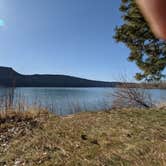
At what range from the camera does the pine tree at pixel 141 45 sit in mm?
5840

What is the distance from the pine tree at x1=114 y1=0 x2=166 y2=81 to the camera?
19.2 ft

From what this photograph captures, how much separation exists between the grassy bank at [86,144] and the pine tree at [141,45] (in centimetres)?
136

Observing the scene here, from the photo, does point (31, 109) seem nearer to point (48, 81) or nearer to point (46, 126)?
point (46, 126)

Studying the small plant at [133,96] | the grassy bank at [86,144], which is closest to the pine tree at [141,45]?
the grassy bank at [86,144]

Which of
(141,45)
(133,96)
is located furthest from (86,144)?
(133,96)

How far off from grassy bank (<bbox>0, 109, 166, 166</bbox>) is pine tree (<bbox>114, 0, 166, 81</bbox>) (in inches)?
53.7

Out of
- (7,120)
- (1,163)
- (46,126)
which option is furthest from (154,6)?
(7,120)

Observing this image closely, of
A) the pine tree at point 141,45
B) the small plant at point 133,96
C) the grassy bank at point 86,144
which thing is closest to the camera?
the grassy bank at point 86,144

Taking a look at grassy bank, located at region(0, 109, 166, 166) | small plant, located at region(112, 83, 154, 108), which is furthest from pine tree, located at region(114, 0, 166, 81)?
small plant, located at region(112, 83, 154, 108)

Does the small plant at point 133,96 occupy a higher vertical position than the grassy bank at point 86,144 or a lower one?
higher

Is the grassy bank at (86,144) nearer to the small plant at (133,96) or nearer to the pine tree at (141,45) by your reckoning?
the pine tree at (141,45)

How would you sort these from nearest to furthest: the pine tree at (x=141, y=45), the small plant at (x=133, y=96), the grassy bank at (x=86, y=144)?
1. the grassy bank at (x=86, y=144)
2. the pine tree at (x=141, y=45)
3. the small plant at (x=133, y=96)

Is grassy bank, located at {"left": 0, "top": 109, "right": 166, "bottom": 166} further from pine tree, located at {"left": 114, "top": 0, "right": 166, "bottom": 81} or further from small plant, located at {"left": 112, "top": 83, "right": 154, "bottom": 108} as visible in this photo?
small plant, located at {"left": 112, "top": 83, "right": 154, "bottom": 108}

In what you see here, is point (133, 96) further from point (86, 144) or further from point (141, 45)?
point (86, 144)
